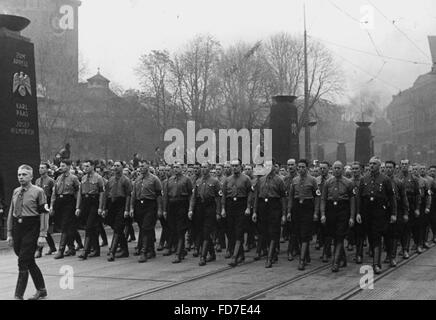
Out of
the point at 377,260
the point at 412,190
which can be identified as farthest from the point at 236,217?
the point at 412,190

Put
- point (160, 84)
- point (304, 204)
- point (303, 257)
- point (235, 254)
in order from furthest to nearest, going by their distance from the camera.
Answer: point (160, 84) → point (304, 204) → point (235, 254) → point (303, 257)

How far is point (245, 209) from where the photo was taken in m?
13.5

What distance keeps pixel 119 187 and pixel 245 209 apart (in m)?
2.91

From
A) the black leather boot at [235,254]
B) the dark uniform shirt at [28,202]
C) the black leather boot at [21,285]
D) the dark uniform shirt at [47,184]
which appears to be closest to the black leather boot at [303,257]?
the black leather boot at [235,254]

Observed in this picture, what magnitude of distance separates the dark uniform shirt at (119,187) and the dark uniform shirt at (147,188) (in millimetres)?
203

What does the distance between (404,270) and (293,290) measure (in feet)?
10.7

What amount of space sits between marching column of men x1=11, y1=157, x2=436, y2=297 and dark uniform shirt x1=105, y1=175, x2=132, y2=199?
2 cm

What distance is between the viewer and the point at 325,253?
44.3 ft

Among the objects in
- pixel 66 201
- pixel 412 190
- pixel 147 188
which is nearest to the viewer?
pixel 147 188

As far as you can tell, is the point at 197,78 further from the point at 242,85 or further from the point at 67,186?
the point at 67,186

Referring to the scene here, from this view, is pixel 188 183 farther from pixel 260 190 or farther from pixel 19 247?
pixel 19 247

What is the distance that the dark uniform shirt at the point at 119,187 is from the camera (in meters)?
14.3

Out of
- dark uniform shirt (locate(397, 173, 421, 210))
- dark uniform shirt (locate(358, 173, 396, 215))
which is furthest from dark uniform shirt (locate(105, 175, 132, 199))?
dark uniform shirt (locate(397, 173, 421, 210))
